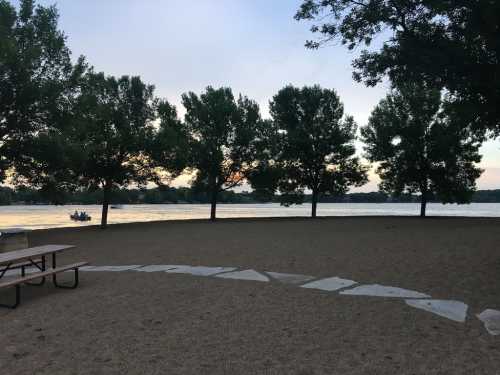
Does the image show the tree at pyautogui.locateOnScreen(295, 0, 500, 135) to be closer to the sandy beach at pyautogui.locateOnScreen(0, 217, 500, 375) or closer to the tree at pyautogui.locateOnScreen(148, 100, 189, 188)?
the sandy beach at pyautogui.locateOnScreen(0, 217, 500, 375)

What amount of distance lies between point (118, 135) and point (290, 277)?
18888 mm

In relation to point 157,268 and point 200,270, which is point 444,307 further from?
point 157,268

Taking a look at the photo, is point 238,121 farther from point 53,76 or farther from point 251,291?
point 251,291

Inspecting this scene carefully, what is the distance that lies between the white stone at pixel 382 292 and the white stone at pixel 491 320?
997 millimetres

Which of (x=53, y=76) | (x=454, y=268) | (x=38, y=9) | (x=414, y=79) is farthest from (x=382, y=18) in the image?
(x=38, y=9)

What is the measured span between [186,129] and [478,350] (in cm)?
2888

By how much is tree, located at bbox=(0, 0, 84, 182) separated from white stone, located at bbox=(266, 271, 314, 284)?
44.5ft

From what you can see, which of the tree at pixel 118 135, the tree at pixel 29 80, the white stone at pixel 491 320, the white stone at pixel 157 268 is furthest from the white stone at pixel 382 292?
the tree at pixel 118 135

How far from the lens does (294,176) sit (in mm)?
33344

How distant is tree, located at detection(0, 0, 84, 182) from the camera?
16.8m

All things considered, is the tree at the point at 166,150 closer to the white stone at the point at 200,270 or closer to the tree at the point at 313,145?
the tree at the point at 313,145

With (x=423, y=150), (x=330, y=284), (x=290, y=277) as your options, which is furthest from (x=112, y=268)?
(x=423, y=150)

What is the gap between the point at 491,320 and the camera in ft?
16.8

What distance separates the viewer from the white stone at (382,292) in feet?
21.0
